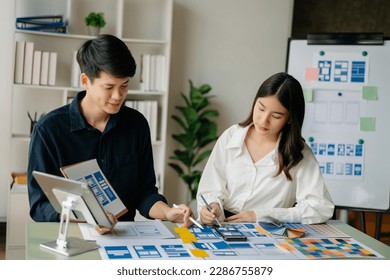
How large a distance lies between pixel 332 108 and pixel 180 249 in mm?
1995

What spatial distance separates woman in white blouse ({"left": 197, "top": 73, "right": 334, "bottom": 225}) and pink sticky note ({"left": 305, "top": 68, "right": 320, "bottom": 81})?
3.91 ft

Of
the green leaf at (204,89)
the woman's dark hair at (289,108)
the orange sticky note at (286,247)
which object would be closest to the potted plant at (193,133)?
the green leaf at (204,89)

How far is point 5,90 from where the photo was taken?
159 inches

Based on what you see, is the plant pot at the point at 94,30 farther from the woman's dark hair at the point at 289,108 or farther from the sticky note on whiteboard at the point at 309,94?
the woman's dark hair at the point at 289,108

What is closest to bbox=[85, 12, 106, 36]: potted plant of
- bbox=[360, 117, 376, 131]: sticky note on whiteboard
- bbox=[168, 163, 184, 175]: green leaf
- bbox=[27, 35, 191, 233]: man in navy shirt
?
bbox=[168, 163, 184, 175]: green leaf

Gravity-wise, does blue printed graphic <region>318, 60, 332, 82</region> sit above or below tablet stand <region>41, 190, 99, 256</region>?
above

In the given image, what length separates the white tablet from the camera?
5.40 feet

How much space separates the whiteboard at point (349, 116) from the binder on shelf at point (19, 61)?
1715mm

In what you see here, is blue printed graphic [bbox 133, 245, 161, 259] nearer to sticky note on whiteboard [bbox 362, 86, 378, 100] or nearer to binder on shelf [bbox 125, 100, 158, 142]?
sticky note on whiteboard [bbox 362, 86, 378, 100]

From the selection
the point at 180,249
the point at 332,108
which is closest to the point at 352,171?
the point at 332,108

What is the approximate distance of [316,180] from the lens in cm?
234

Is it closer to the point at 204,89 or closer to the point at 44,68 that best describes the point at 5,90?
the point at 44,68

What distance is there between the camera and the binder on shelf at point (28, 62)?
388 cm
